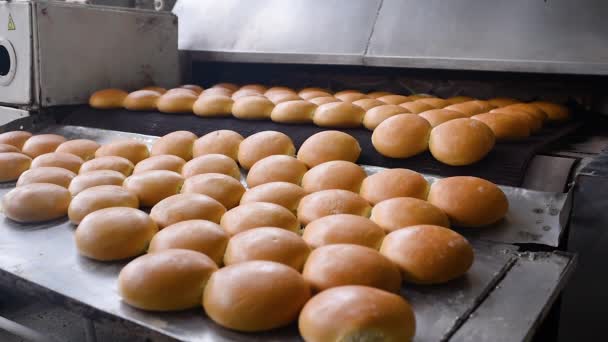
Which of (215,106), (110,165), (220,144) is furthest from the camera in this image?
(215,106)

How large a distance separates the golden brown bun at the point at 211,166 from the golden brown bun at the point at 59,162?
15.5 inches

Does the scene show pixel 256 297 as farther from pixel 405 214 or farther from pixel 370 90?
pixel 370 90

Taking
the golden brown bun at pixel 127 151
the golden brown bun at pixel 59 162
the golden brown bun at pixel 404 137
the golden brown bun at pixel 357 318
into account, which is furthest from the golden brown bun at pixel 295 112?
the golden brown bun at pixel 357 318

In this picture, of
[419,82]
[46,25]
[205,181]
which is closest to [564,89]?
[419,82]

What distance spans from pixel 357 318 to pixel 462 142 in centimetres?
79

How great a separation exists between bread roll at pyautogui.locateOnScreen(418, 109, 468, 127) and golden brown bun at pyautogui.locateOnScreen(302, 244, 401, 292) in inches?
31.2

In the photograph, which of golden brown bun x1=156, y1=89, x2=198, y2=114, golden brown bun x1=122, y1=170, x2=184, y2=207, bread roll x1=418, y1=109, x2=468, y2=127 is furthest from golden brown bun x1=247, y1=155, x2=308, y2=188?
golden brown bun x1=156, y1=89, x2=198, y2=114

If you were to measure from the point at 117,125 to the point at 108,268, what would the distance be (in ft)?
4.15

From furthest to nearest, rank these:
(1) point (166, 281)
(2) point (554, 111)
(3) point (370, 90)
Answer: (3) point (370, 90), (2) point (554, 111), (1) point (166, 281)

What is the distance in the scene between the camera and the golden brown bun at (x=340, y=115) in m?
1.73

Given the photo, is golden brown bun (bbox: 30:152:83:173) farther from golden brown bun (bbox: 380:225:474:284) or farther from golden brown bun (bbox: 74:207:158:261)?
golden brown bun (bbox: 380:225:474:284)

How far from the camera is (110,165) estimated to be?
155 cm

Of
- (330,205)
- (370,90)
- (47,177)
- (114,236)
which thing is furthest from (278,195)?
(370,90)

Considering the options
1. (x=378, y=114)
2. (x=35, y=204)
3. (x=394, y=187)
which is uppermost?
(x=378, y=114)
